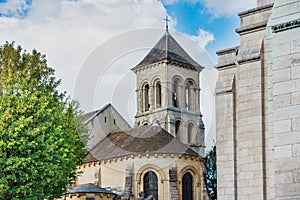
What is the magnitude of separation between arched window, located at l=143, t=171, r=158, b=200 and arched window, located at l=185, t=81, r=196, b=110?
71.7 ft

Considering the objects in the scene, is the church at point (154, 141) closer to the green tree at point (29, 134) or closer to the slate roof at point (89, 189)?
the slate roof at point (89, 189)

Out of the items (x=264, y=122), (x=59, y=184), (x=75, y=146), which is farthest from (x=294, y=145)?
(x=75, y=146)

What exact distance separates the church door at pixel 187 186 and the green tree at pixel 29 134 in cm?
1908

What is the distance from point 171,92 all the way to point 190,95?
349cm

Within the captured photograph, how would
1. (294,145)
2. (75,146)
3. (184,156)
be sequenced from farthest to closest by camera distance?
(184,156), (75,146), (294,145)

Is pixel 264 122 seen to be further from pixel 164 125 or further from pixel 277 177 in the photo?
pixel 164 125

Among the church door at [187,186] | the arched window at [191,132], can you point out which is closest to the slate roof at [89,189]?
the church door at [187,186]

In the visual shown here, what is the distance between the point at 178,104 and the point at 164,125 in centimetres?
425

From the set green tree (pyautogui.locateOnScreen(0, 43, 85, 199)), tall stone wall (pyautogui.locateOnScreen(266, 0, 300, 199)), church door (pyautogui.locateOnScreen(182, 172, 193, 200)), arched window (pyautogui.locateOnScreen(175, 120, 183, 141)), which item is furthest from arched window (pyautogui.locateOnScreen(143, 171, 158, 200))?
tall stone wall (pyautogui.locateOnScreen(266, 0, 300, 199))

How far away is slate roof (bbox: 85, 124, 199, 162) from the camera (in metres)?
49.9

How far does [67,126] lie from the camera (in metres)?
33.5

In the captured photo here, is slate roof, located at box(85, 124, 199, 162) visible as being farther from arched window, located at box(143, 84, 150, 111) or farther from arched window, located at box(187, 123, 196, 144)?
arched window, located at box(187, 123, 196, 144)

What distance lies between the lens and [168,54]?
227 feet

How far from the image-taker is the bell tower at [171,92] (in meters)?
67.9
